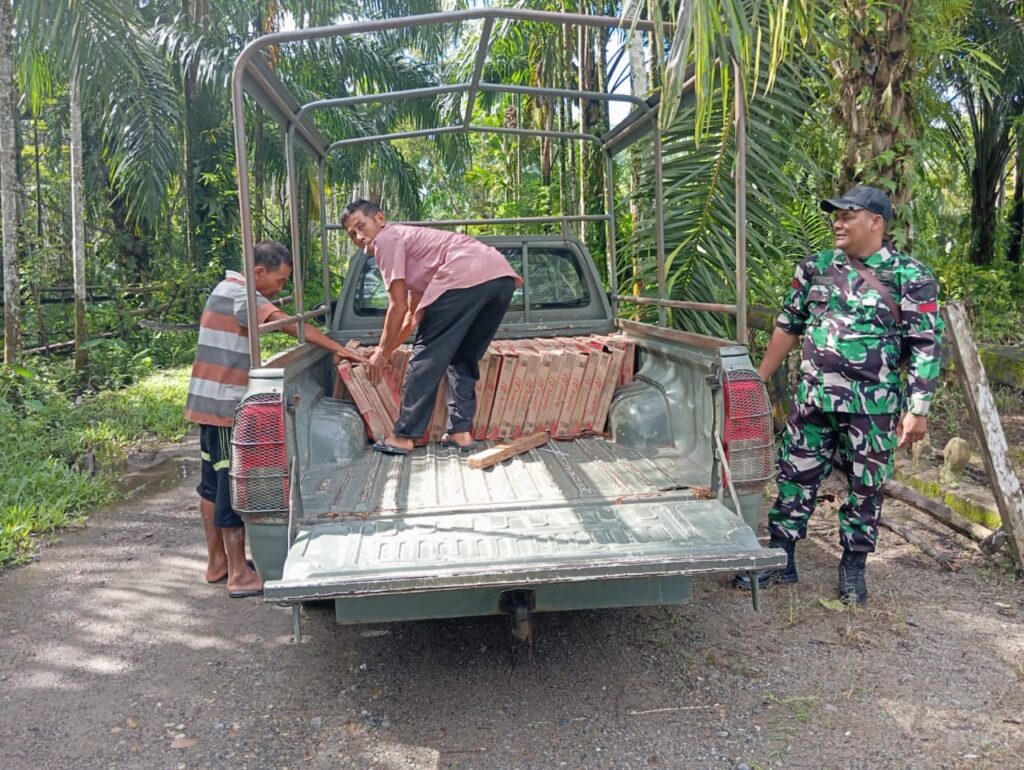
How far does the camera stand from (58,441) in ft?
22.5

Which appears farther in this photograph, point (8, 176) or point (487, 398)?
point (8, 176)

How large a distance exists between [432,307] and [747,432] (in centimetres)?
170

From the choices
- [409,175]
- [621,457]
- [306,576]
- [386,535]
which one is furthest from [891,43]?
[409,175]

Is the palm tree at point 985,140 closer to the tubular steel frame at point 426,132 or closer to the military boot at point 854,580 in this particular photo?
the tubular steel frame at point 426,132

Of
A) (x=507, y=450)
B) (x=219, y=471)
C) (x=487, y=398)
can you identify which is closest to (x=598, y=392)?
(x=487, y=398)

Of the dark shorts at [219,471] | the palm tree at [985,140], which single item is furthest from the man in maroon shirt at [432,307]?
the palm tree at [985,140]

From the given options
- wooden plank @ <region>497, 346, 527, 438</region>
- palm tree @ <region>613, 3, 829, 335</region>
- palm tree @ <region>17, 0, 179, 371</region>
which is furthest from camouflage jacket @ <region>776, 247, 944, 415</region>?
palm tree @ <region>17, 0, 179, 371</region>

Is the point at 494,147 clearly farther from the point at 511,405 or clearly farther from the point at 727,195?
the point at 511,405

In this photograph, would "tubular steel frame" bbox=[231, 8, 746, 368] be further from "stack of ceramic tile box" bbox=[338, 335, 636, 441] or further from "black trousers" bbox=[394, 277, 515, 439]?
"black trousers" bbox=[394, 277, 515, 439]

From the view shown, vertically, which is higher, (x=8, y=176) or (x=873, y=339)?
(x=8, y=176)

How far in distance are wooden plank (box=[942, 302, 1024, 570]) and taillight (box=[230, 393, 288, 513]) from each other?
10.4 feet

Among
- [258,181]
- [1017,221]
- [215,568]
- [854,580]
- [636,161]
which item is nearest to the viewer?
[854,580]

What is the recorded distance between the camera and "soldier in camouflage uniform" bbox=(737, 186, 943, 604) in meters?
3.43

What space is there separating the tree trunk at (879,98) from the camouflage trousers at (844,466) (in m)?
2.03
